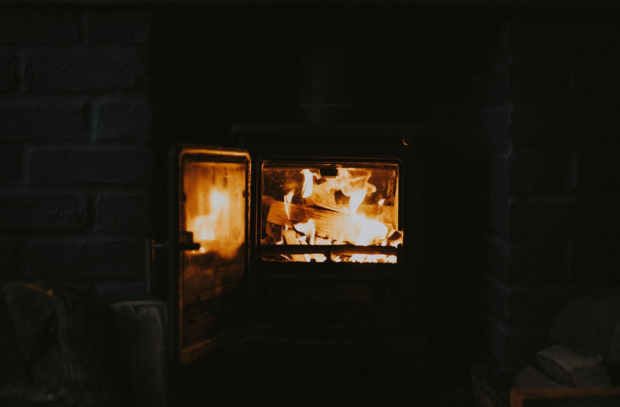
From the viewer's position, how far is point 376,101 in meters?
1.93

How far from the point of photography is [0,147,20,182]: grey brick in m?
1.46

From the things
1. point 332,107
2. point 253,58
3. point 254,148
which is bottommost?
point 254,148

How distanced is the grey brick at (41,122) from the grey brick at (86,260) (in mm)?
294

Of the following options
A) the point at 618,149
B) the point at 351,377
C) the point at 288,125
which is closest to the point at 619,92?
the point at 618,149

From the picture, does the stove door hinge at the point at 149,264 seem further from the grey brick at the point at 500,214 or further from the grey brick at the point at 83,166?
the grey brick at the point at 500,214

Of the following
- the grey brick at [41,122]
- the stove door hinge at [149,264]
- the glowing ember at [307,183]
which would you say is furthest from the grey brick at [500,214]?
the grey brick at [41,122]

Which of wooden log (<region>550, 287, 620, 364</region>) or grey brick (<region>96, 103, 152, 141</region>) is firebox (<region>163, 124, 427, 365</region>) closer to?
grey brick (<region>96, 103, 152, 141</region>)

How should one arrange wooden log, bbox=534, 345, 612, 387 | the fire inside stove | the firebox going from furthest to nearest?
the fire inside stove → the firebox → wooden log, bbox=534, 345, 612, 387

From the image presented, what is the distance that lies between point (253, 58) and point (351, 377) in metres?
1.11

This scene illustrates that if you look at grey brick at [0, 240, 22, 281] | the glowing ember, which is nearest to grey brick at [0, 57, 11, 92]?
grey brick at [0, 240, 22, 281]

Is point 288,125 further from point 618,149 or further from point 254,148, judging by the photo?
point 618,149

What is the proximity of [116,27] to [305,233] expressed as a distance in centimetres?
77

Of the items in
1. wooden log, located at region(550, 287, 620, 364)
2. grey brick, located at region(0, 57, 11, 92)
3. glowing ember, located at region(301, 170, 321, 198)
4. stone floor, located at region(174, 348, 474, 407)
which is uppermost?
grey brick, located at region(0, 57, 11, 92)

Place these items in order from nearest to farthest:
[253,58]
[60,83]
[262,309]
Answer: [60,83] → [262,309] → [253,58]
